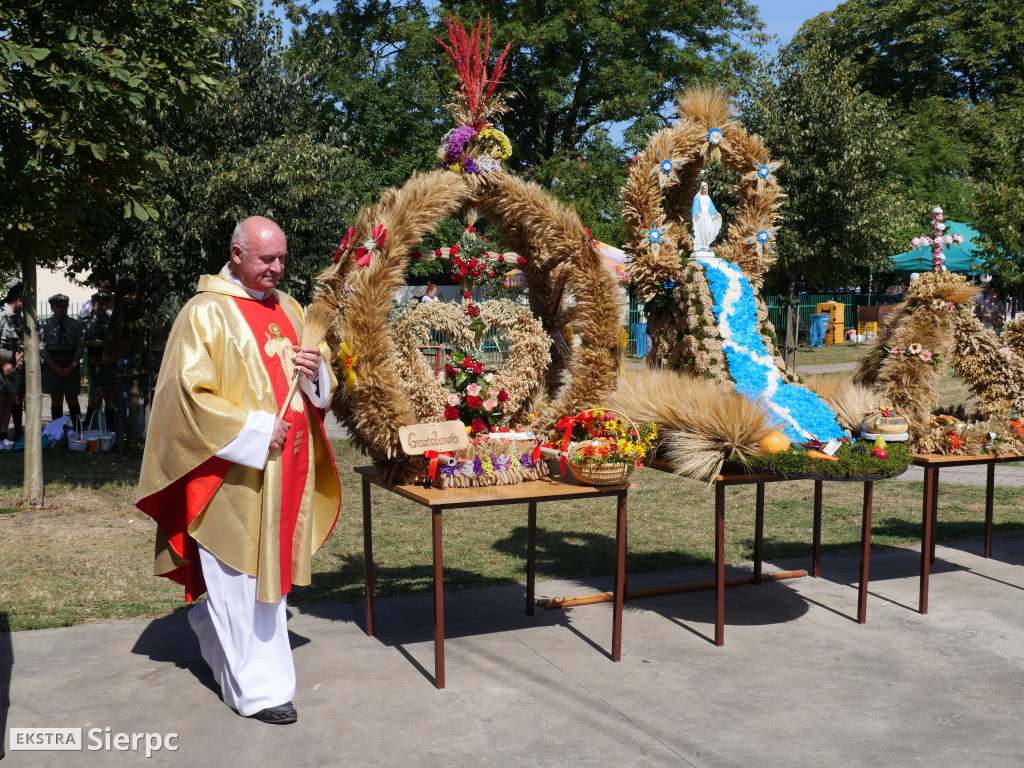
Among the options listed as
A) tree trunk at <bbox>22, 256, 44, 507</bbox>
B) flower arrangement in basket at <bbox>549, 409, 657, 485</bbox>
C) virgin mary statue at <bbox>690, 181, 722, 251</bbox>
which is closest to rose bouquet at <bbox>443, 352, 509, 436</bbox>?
flower arrangement in basket at <bbox>549, 409, 657, 485</bbox>

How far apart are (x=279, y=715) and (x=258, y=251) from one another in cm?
193

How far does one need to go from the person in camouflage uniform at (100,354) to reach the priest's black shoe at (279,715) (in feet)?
23.2

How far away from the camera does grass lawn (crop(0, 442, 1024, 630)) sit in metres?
5.68

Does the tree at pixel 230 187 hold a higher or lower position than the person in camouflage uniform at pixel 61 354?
higher

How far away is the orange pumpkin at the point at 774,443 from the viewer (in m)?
4.73

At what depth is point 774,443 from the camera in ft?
15.6

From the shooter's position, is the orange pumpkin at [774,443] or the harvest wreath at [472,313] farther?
the orange pumpkin at [774,443]

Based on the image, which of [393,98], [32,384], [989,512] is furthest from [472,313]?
[393,98]

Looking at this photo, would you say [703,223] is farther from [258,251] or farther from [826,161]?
[826,161]

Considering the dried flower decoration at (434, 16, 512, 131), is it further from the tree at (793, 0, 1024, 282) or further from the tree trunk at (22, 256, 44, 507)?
the tree at (793, 0, 1024, 282)

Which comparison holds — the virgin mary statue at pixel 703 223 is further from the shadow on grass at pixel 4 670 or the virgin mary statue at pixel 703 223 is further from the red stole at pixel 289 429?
the shadow on grass at pixel 4 670

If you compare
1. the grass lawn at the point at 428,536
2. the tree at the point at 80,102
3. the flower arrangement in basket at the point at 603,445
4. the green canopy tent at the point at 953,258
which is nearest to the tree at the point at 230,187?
the tree at the point at 80,102

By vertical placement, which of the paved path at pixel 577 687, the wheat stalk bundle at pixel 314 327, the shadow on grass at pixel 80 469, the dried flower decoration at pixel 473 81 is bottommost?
the paved path at pixel 577 687

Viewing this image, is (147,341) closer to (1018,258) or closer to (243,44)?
(243,44)
